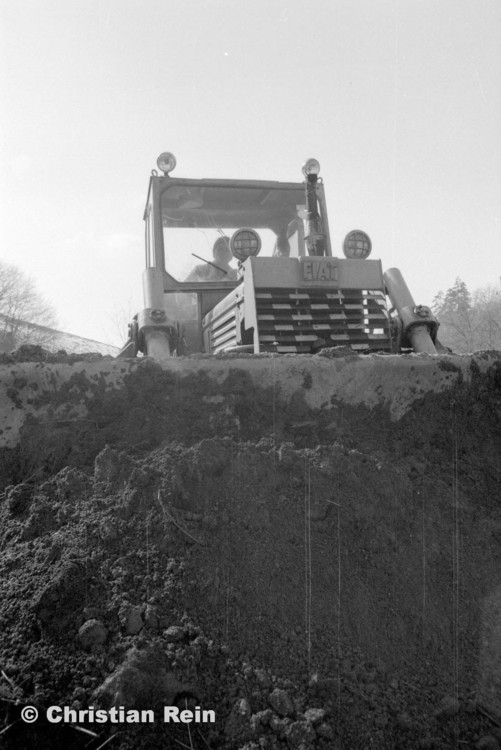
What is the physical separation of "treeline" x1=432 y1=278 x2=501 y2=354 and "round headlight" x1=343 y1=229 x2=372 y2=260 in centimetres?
3020

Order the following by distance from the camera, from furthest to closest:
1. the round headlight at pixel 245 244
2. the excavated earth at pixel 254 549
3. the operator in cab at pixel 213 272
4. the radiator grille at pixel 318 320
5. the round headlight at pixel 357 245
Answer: the operator in cab at pixel 213 272
the round headlight at pixel 357 245
the round headlight at pixel 245 244
the radiator grille at pixel 318 320
the excavated earth at pixel 254 549

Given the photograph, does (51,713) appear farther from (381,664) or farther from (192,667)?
(381,664)

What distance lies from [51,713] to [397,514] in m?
1.68

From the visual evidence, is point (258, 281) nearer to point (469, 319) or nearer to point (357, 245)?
point (357, 245)

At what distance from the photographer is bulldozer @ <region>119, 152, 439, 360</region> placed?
4.70 meters

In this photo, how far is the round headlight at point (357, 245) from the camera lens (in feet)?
17.9

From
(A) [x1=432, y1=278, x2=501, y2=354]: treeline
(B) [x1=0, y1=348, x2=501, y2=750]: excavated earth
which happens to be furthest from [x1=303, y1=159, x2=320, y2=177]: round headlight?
(A) [x1=432, y1=278, x2=501, y2=354]: treeline

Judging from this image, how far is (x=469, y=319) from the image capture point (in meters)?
40.3

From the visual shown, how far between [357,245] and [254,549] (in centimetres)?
348

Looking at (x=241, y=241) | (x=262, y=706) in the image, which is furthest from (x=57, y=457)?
(x=241, y=241)

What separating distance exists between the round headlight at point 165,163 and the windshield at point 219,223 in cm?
19

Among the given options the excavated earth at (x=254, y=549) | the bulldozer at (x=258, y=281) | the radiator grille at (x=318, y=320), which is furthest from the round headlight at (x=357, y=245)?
the excavated earth at (x=254, y=549)

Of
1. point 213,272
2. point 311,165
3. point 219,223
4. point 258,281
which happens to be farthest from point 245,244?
point 311,165

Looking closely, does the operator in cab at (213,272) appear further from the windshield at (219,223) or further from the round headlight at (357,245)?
the round headlight at (357,245)
